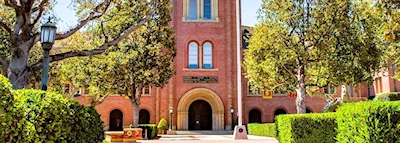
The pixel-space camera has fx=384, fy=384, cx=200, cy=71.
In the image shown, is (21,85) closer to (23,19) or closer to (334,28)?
(23,19)

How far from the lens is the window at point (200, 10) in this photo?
124ft

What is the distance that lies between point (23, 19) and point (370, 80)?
1737 cm

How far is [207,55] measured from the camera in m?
37.8

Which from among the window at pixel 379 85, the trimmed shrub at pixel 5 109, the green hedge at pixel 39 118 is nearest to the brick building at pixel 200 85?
the window at pixel 379 85

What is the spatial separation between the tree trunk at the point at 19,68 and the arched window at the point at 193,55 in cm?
2766

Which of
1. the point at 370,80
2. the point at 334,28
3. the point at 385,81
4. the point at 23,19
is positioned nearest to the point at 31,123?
the point at 23,19

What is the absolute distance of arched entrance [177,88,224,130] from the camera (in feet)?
118

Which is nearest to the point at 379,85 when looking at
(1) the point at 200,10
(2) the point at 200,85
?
(2) the point at 200,85

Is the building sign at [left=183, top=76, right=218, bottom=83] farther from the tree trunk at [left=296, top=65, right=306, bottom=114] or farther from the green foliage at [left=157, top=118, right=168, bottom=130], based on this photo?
the tree trunk at [left=296, top=65, right=306, bottom=114]

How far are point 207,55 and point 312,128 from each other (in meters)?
24.5

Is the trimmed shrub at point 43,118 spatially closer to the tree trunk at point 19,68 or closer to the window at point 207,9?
the tree trunk at point 19,68

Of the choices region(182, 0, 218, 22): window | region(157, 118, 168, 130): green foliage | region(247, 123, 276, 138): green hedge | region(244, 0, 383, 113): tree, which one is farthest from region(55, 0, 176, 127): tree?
region(182, 0, 218, 22): window

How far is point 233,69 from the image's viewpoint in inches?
1469

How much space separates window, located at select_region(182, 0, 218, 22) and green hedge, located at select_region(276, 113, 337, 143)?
82.1 feet
